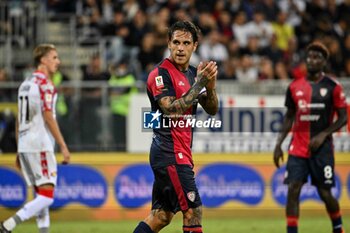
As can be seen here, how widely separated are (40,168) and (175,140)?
319cm

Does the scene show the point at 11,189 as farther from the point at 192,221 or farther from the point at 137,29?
the point at 192,221

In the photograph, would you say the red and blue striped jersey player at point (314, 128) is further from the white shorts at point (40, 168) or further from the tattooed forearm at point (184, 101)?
the tattooed forearm at point (184, 101)

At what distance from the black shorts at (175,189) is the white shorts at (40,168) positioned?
301 centimetres

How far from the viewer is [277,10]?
75.8 feet

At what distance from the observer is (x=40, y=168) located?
1178 centimetres

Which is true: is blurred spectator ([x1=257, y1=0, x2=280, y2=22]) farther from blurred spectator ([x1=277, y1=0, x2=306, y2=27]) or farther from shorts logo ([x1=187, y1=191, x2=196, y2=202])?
shorts logo ([x1=187, y1=191, x2=196, y2=202])

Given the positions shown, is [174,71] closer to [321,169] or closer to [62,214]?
[321,169]

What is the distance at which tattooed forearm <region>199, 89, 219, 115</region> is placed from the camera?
29.9 ft

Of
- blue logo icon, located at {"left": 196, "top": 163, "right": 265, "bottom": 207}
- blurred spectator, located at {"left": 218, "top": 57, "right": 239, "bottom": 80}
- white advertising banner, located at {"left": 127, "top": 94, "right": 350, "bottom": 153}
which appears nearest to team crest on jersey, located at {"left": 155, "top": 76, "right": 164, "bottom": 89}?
blue logo icon, located at {"left": 196, "top": 163, "right": 265, "bottom": 207}

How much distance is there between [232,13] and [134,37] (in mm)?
2808

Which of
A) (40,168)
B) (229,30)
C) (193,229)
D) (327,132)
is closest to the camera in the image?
Result: (193,229)

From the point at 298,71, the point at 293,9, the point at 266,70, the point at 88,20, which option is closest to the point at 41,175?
the point at 266,70

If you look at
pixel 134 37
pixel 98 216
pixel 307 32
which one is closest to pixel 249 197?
pixel 98 216

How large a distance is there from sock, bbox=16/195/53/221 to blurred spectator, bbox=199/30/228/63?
9459 mm
